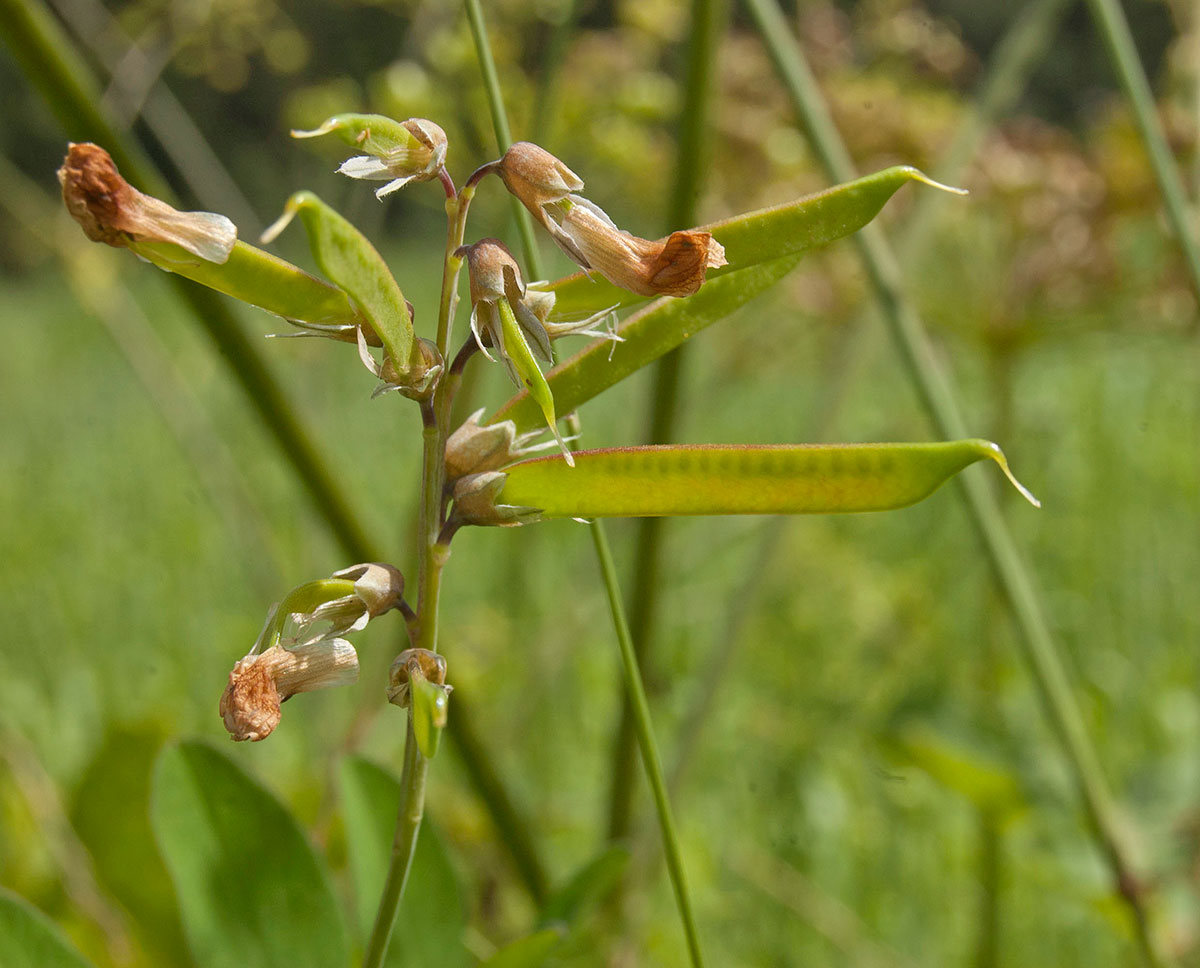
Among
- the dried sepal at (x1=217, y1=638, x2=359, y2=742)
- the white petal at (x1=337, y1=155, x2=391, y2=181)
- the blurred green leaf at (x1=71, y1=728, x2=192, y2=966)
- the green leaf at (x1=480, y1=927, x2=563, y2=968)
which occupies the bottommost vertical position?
the blurred green leaf at (x1=71, y1=728, x2=192, y2=966)

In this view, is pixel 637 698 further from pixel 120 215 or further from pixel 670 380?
pixel 670 380

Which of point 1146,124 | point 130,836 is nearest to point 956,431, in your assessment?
point 1146,124

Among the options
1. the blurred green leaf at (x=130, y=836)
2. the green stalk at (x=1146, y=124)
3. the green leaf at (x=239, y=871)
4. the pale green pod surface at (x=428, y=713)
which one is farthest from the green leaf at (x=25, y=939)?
the green stalk at (x=1146, y=124)

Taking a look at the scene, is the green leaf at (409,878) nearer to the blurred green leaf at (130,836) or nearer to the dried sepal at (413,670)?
the dried sepal at (413,670)

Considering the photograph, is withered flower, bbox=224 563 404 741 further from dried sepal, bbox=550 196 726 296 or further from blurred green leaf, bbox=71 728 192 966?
blurred green leaf, bbox=71 728 192 966

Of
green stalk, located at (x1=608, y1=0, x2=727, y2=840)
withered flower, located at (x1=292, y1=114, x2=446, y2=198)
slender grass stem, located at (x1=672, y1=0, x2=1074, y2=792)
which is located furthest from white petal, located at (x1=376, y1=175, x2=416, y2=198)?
slender grass stem, located at (x1=672, y1=0, x2=1074, y2=792)

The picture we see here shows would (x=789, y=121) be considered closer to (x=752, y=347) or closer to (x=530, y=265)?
(x=752, y=347)
